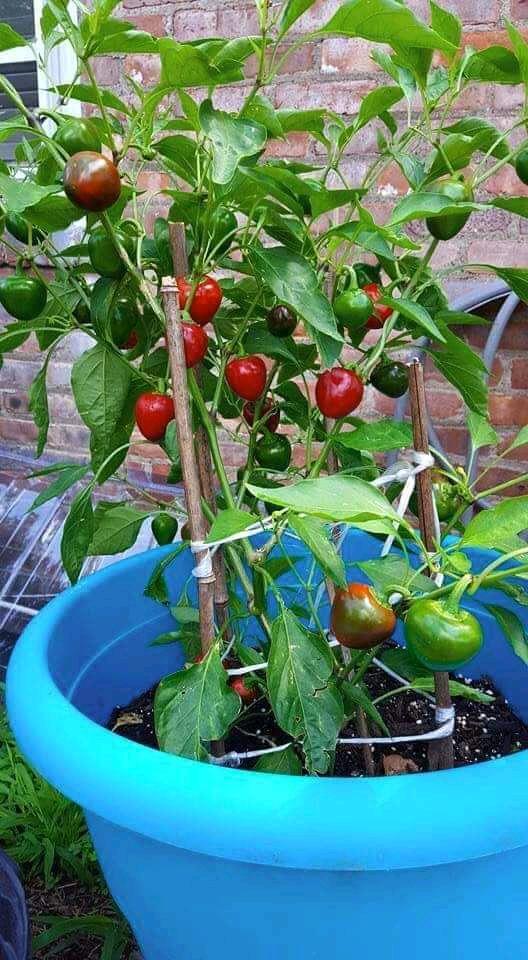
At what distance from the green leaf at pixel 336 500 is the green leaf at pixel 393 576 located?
0.22ft

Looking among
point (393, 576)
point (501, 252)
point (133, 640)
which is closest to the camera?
point (393, 576)

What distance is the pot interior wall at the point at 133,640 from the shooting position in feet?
2.88

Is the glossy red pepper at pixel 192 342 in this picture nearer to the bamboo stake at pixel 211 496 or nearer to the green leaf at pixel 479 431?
the bamboo stake at pixel 211 496

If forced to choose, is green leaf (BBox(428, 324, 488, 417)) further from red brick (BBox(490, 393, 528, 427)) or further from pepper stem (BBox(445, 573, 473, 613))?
red brick (BBox(490, 393, 528, 427))

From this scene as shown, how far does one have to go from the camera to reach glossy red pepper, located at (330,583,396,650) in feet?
1.69

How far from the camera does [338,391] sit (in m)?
0.66

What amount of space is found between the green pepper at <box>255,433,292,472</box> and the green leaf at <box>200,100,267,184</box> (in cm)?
31

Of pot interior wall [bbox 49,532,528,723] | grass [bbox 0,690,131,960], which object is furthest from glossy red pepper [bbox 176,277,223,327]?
grass [bbox 0,690,131,960]

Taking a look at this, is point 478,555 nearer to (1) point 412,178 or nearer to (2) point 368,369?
(2) point 368,369

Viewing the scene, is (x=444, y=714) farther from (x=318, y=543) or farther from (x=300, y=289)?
(x=300, y=289)

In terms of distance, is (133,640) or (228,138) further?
(133,640)

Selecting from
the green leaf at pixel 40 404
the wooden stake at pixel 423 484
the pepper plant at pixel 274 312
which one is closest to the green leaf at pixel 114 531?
the pepper plant at pixel 274 312

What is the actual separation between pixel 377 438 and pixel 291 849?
0.32m

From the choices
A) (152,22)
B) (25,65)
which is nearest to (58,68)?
(25,65)
